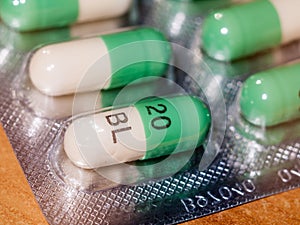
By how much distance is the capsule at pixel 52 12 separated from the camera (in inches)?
46.9

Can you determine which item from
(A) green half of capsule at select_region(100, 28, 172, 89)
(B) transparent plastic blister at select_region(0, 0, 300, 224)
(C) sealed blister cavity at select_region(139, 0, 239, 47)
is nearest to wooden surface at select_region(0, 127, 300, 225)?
(B) transparent plastic blister at select_region(0, 0, 300, 224)

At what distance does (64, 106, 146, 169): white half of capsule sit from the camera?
100 centimetres

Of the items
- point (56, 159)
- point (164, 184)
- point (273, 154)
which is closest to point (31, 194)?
point (56, 159)

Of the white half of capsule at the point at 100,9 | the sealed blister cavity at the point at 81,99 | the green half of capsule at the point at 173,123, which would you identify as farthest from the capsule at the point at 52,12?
the green half of capsule at the point at 173,123

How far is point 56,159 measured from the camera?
1046 millimetres

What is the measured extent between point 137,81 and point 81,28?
0.58 feet

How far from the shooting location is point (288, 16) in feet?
3.99

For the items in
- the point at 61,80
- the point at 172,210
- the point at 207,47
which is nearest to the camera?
the point at 172,210

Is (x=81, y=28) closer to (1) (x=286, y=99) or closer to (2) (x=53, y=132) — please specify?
(2) (x=53, y=132)

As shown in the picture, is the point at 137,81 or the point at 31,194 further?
the point at 137,81

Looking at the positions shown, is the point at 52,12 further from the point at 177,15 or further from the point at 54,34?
the point at 177,15

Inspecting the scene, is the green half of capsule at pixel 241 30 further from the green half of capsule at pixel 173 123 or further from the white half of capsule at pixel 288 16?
the green half of capsule at pixel 173 123

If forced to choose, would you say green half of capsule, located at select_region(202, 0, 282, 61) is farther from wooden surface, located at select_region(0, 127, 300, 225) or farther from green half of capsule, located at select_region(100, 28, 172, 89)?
wooden surface, located at select_region(0, 127, 300, 225)

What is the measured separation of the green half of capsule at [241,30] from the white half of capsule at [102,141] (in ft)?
0.81
